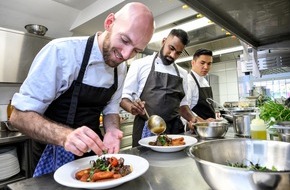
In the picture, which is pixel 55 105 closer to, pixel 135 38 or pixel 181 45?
pixel 135 38

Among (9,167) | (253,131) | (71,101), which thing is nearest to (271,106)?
(253,131)

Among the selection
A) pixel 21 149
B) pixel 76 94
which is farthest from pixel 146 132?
pixel 21 149

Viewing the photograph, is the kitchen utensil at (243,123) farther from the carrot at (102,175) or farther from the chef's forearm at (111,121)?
the carrot at (102,175)

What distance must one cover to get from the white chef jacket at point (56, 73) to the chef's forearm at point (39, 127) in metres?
0.04

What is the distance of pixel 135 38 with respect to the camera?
1.02m

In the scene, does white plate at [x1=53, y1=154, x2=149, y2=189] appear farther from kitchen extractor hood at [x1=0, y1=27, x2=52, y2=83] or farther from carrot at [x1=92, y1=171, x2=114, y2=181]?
kitchen extractor hood at [x1=0, y1=27, x2=52, y2=83]

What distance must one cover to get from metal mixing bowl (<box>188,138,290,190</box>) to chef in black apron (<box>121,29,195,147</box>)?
3.44 ft

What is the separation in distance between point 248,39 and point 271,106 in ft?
3.20

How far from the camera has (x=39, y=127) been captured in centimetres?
85

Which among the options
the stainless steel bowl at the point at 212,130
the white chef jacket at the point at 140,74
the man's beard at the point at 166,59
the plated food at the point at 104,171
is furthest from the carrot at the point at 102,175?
the man's beard at the point at 166,59

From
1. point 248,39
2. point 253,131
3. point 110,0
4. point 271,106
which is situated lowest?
point 253,131

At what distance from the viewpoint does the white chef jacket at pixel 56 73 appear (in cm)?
93

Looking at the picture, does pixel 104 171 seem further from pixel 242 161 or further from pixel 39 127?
pixel 242 161

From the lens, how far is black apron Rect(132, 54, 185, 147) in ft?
5.99
